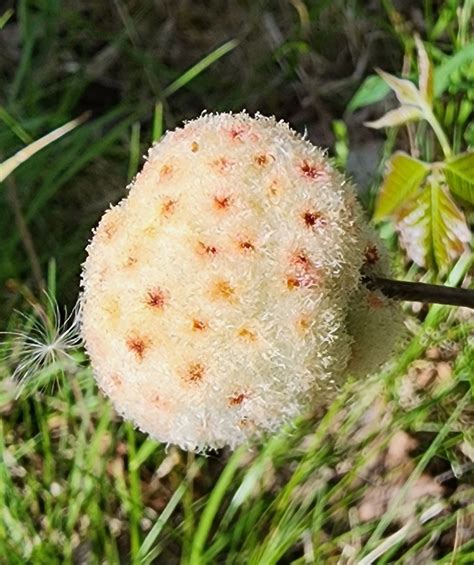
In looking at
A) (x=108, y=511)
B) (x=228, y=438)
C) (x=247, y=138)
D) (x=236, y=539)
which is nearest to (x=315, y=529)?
(x=236, y=539)

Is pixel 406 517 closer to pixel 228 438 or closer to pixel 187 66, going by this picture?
pixel 228 438

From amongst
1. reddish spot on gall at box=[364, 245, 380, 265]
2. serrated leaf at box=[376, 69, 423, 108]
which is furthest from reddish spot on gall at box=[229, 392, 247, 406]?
serrated leaf at box=[376, 69, 423, 108]

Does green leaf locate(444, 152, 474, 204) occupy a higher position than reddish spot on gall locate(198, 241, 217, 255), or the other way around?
reddish spot on gall locate(198, 241, 217, 255)

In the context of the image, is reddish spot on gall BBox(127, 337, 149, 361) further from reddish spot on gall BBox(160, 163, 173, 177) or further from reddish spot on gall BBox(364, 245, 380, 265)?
reddish spot on gall BBox(364, 245, 380, 265)

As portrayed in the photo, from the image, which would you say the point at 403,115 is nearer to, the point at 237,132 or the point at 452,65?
the point at 237,132

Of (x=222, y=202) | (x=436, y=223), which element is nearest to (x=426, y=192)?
(x=436, y=223)

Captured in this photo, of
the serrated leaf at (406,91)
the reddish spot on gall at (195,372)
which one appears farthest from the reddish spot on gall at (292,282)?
the serrated leaf at (406,91)

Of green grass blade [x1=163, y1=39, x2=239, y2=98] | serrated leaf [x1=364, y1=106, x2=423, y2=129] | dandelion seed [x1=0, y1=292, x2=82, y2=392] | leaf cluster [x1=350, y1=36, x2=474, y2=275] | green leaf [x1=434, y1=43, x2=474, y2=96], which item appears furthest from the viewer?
green grass blade [x1=163, y1=39, x2=239, y2=98]
